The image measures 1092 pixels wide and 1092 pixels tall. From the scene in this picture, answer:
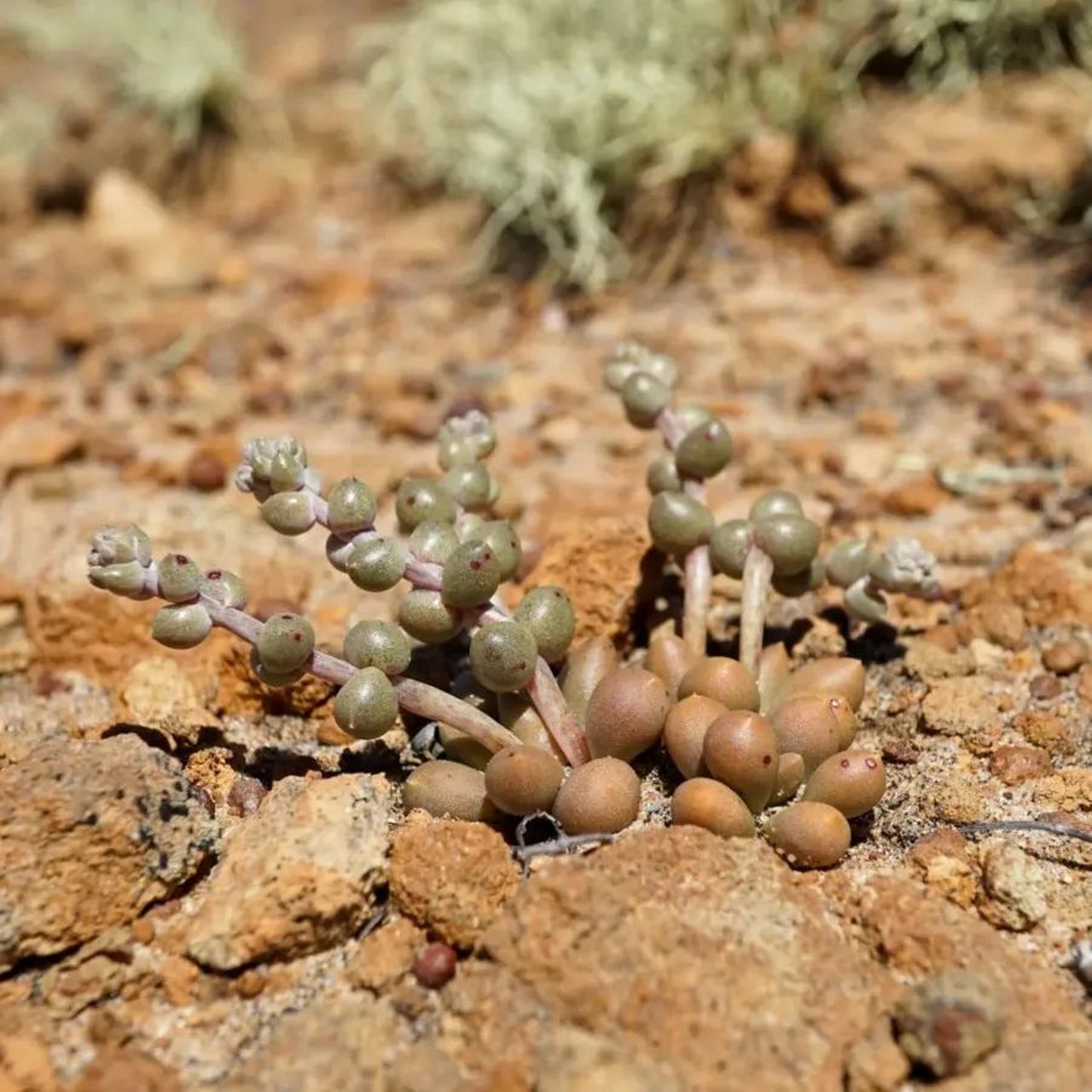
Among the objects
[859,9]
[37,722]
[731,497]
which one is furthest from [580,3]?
[37,722]

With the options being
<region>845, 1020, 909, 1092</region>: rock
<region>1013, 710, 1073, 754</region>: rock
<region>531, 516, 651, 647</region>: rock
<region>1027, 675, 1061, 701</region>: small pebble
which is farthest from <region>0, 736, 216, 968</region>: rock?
<region>1027, 675, 1061, 701</region>: small pebble

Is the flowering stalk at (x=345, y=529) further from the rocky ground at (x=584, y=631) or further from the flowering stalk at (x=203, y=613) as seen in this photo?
the rocky ground at (x=584, y=631)

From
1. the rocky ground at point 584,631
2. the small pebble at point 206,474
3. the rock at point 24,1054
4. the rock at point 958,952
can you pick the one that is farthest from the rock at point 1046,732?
the small pebble at point 206,474

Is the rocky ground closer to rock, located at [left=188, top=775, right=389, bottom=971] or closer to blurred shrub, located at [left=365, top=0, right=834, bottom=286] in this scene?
rock, located at [left=188, top=775, right=389, bottom=971]

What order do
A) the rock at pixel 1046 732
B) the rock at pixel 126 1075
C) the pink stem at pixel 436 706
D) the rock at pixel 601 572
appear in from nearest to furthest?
the rock at pixel 126 1075 < the pink stem at pixel 436 706 < the rock at pixel 1046 732 < the rock at pixel 601 572

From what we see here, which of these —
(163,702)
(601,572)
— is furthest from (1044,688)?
(163,702)

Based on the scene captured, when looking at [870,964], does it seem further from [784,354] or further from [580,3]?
[580,3]
